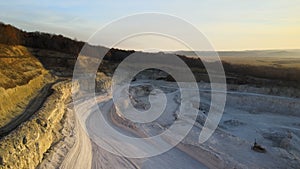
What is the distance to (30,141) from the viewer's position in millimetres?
10953

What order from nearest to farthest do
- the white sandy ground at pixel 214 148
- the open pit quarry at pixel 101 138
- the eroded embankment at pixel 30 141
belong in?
the eroded embankment at pixel 30 141, the open pit quarry at pixel 101 138, the white sandy ground at pixel 214 148

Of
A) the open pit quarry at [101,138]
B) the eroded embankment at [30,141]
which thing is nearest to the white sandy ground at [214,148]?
the open pit quarry at [101,138]

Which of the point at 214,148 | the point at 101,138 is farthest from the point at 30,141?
the point at 214,148

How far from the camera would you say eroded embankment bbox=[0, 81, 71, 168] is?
31.2 ft

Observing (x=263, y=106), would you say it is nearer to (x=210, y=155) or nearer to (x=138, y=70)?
(x=210, y=155)

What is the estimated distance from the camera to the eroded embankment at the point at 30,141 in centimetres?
952

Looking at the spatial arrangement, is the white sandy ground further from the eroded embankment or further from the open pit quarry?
the eroded embankment

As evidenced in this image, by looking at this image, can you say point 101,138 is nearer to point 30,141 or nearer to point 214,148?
point 30,141

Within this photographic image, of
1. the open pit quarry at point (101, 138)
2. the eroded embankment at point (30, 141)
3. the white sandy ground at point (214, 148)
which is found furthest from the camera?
the white sandy ground at point (214, 148)

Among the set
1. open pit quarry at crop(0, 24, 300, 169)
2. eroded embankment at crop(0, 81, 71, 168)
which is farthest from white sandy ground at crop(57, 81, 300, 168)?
eroded embankment at crop(0, 81, 71, 168)

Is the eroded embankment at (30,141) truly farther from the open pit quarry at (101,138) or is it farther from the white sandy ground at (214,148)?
the white sandy ground at (214,148)

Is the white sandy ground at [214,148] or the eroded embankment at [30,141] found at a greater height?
the eroded embankment at [30,141]

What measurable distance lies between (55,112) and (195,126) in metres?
8.83

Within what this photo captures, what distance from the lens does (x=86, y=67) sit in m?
53.8
